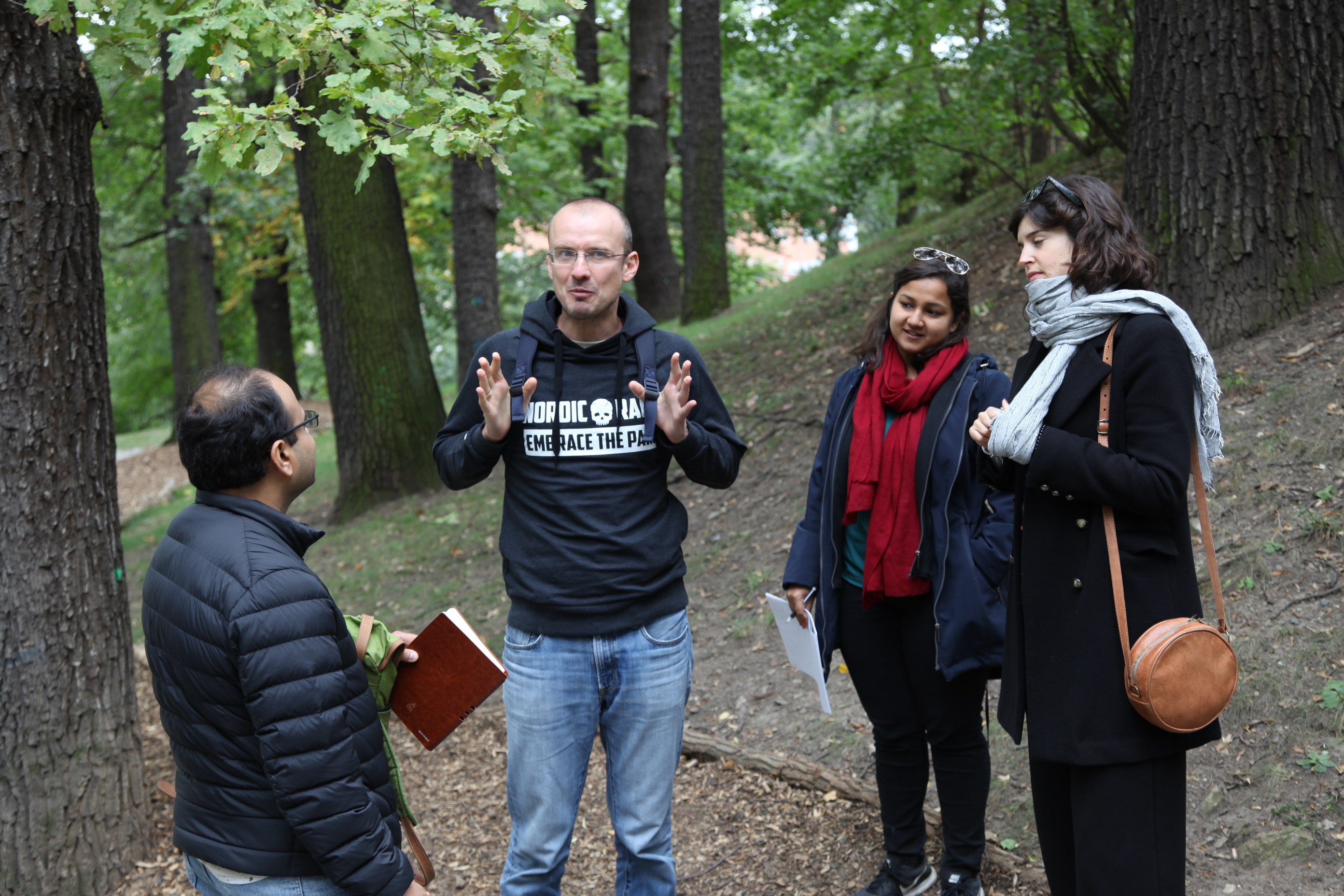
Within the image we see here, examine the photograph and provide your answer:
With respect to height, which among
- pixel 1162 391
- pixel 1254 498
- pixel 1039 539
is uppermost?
pixel 1162 391

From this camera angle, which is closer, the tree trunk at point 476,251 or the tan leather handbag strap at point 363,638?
the tan leather handbag strap at point 363,638

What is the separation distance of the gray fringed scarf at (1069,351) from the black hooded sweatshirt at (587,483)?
87 centimetres

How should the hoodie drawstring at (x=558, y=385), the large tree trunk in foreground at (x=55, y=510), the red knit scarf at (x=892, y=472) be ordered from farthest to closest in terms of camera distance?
the large tree trunk in foreground at (x=55, y=510) < the red knit scarf at (x=892, y=472) < the hoodie drawstring at (x=558, y=385)

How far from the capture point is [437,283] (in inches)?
796

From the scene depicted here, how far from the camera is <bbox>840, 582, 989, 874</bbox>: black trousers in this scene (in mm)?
3277

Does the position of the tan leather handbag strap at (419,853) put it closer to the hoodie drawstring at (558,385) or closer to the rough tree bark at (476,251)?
the hoodie drawstring at (558,385)

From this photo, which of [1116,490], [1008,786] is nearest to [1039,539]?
[1116,490]

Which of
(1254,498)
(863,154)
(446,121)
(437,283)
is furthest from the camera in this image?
(437,283)

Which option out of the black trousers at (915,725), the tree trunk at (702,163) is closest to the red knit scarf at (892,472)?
the black trousers at (915,725)

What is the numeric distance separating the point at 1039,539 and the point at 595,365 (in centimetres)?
129

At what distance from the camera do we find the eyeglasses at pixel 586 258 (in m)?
2.92

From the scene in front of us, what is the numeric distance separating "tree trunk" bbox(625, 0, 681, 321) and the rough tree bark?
156 inches

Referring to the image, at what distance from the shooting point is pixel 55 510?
3.98 meters

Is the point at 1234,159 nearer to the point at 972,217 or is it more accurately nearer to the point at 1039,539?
the point at 1039,539
